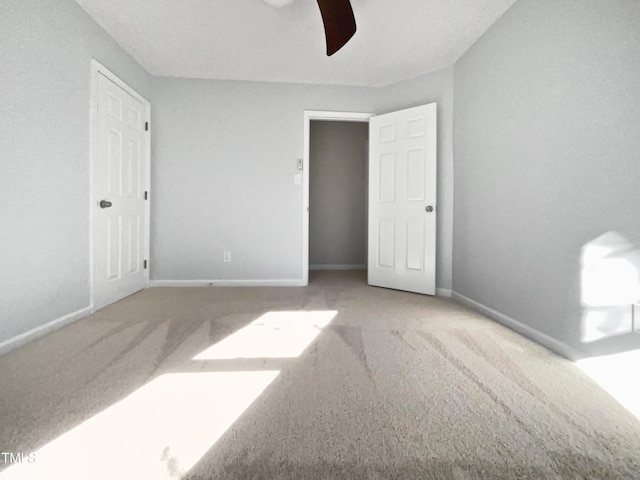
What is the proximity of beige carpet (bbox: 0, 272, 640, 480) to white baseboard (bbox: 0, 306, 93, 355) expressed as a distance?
7 centimetres

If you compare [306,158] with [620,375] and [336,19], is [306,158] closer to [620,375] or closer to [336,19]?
[336,19]

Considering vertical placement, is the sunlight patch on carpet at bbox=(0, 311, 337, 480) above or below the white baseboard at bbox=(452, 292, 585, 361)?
below

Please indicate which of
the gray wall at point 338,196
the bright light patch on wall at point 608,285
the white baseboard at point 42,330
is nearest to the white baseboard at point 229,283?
the white baseboard at point 42,330

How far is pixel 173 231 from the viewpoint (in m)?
3.51

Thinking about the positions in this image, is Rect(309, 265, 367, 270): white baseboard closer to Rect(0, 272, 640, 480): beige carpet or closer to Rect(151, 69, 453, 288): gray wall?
Rect(151, 69, 453, 288): gray wall

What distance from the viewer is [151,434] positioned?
1021mm

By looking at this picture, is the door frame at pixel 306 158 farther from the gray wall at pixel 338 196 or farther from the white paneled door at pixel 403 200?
the gray wall at pixel 338 196

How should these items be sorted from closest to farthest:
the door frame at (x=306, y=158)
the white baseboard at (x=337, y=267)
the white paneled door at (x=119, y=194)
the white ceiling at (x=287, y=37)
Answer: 1. the white ceiling at (x=287, y=37)
2. the white paneled door at (x=119, y=194)
3. the door frame at (x=306, y=158)
4. the white baseboard at (x=337, y=267)

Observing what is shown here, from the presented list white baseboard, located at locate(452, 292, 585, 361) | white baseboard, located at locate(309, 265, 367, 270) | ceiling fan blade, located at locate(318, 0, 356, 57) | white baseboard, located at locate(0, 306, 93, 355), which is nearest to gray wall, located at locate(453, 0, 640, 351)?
white baseboard, located at locate(452, 292, 585, 361)

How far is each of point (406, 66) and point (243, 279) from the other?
294 cm

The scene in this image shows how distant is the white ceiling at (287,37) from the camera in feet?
7.57

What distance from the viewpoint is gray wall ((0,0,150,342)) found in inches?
67.2

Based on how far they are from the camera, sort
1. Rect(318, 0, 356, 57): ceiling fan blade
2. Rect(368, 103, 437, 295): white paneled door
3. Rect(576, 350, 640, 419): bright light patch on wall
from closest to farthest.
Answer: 1. Rect(576, 350, 640, 419): bright light patch on wall
2. Rect(318, 0, 356, 57): ceiling fan blade
3. Rect(368, 103, 437, 295): white paneled door

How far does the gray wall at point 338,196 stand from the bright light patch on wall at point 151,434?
3.81 meters
